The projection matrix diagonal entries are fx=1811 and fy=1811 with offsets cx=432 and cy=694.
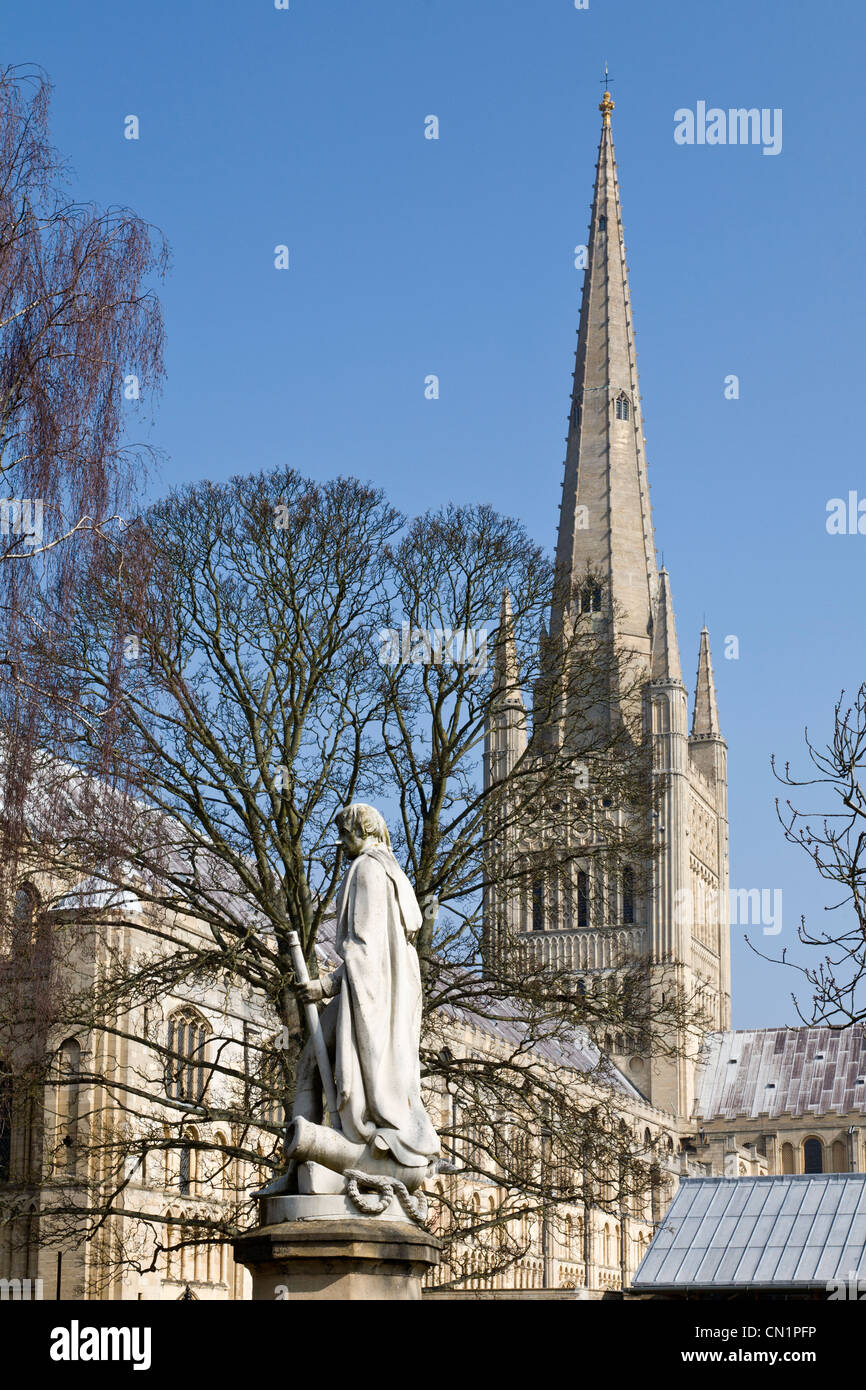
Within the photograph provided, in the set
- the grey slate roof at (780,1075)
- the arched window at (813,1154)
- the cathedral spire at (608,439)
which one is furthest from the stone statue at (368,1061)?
the arched window at (813,1154)

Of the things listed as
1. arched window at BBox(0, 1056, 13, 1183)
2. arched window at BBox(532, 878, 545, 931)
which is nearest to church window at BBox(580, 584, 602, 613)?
arched window at BBox(532, 878, 545, 931)

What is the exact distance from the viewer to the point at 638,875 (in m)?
26.2

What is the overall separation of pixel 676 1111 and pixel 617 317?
141 ft

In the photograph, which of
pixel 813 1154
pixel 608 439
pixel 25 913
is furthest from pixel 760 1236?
pixel 608 439

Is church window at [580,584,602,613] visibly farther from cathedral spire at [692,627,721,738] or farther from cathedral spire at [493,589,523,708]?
cathedral spire at [692,627,721,738]

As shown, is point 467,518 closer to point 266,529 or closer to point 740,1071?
point 266,529

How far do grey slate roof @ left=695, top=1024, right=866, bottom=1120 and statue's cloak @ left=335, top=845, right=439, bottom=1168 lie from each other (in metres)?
92.1

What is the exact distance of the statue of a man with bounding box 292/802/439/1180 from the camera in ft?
31.9

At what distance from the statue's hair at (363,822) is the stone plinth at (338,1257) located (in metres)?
2.14

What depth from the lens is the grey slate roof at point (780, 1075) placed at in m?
101

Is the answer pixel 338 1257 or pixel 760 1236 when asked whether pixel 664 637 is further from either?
pixel 338 1257

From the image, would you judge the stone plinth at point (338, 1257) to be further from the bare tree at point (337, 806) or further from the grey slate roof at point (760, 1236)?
the grey slate roof at point (760, 1236)

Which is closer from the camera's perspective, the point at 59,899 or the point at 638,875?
the point at 59,899
